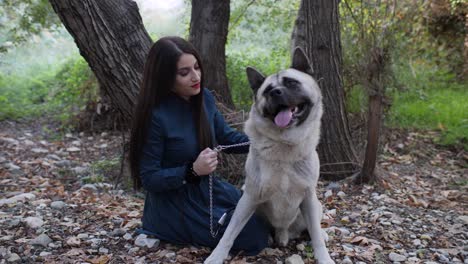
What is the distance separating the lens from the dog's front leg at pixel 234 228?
9.82 feet

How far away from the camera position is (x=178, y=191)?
10.8 ft

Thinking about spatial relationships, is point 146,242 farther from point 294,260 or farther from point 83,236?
point 294,260

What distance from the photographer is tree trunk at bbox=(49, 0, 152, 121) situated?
396cm

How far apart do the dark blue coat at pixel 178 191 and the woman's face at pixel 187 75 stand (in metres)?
0.14

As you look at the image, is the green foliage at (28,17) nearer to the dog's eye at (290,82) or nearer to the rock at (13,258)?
the rock at (13,258)

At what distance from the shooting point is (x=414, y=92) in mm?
7754

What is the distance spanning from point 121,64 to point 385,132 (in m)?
4.07

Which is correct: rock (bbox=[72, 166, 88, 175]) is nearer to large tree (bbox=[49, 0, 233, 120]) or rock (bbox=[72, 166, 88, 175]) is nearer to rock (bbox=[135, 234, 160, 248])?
large tree (bbox=[49, 0, 233, 120])

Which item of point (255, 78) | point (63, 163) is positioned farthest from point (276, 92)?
point (63, 163)

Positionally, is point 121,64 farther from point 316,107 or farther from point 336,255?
point 336,255

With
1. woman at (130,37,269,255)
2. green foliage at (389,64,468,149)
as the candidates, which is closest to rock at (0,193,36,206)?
woman at (130,37,269,255)

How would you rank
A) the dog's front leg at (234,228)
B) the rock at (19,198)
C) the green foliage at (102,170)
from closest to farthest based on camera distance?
the dog's front leg at (234,228) < the rock at (19,198) < the green foliage at (102,170)

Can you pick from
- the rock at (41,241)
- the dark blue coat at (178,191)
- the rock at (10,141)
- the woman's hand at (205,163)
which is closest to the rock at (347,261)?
the dark blue coat at (178,191)

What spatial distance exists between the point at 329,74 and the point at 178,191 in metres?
2.41
